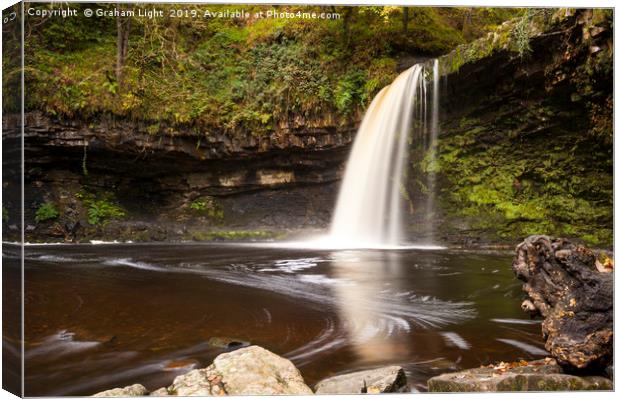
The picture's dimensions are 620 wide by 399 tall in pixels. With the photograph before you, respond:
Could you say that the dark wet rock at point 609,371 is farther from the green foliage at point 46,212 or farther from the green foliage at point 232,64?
the green foliage at point 46,212

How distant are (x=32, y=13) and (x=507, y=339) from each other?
403 centimetres

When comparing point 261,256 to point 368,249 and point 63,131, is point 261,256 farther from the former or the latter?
point 63,131

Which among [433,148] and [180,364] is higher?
[433,148]

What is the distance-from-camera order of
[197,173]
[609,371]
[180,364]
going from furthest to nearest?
[197,173]
[180,364]
[609,371]

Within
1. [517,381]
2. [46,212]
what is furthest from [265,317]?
[46,212]

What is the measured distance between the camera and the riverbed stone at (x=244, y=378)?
106 inches

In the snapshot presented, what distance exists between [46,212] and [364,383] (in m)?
4.26

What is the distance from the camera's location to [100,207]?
Result: 7.14 meters

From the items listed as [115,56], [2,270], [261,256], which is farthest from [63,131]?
[2,270]

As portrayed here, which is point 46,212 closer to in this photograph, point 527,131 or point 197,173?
point 197,173

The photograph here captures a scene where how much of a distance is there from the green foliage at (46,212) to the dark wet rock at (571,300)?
427 centimetres

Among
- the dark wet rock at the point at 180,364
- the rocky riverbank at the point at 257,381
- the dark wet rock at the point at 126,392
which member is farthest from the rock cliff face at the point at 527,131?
the dark wet rock at the point at 126,392

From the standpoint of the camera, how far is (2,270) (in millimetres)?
2748

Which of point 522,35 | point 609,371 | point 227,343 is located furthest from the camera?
point 522,35
